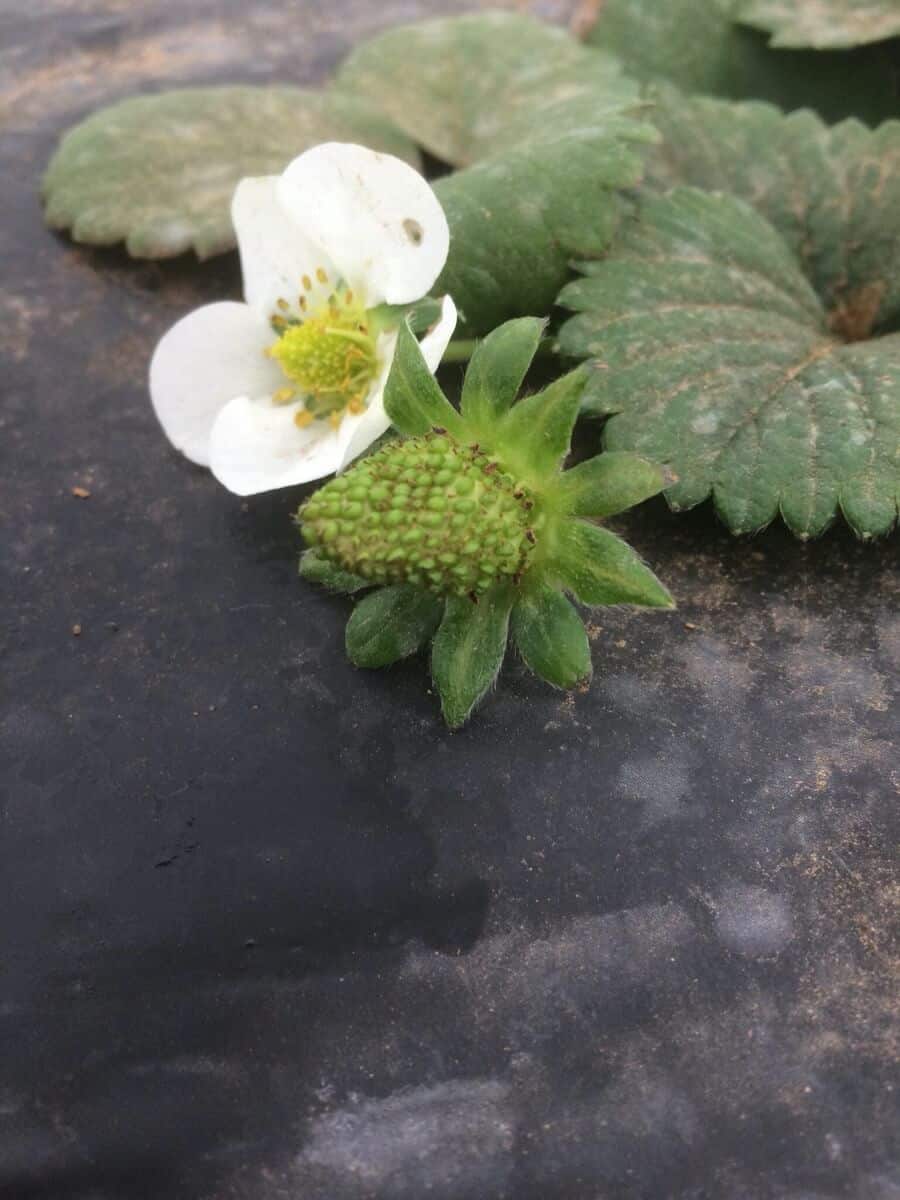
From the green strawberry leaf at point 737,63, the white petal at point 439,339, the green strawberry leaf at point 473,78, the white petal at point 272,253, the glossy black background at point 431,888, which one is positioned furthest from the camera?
the green strawberry leaf at point 737,63

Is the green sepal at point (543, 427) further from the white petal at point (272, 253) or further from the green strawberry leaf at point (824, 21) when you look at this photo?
the green strawberry leaf at point (824, 21)

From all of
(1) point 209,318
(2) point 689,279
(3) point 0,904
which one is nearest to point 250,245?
(1) point 209,318

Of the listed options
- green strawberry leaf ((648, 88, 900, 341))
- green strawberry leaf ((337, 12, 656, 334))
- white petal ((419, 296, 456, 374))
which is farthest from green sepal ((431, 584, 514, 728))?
green strawberry leaf ((648, 88, 900, 341))

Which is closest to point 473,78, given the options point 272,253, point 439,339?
point 272,253

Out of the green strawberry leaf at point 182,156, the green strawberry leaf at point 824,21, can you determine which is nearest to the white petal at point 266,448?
the green strawberry leaf at point 182,156

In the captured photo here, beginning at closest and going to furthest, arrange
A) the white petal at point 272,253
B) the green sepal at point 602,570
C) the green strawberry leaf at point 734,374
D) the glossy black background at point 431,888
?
1. the glossy black background at point 431,888
2. the green sepal at point 602,570
3. the green strawberry leaf at point 734,374
4. the white petal at point 272,253

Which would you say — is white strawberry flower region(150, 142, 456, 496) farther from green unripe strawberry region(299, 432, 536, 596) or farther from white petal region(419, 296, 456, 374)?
green unripe strawberry region(299, 432, 536, 596)

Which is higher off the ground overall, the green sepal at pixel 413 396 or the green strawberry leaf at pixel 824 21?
the green strawberry leaf at pixel 824 21
